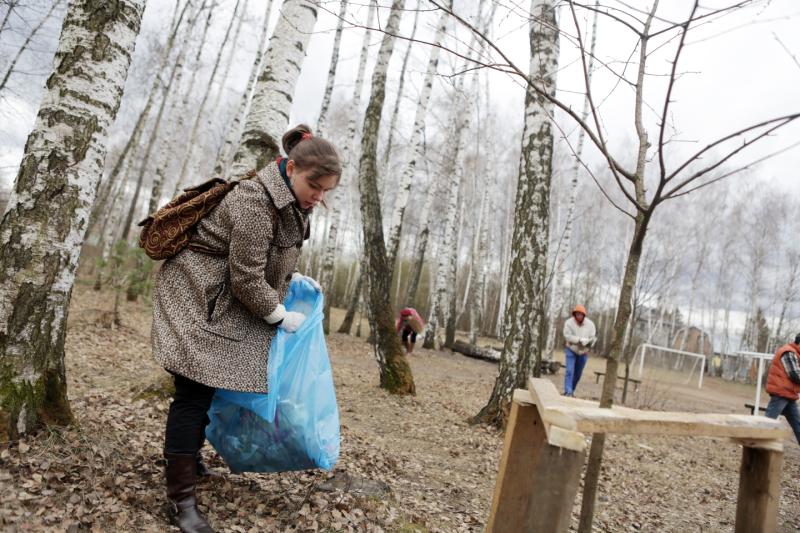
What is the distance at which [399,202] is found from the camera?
11758 millimetres

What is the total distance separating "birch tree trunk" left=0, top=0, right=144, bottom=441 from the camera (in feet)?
7.79

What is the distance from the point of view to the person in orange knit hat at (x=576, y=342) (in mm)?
8383

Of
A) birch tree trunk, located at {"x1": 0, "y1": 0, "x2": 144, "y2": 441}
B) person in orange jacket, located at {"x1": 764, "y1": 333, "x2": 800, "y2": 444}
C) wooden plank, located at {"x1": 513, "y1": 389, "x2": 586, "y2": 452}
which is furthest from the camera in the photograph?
person in orange jacket, located at {"x1": 764, "y1": 333, "x2": 800, "y2": 444}

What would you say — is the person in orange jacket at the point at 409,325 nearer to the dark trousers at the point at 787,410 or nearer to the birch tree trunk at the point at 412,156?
the birch tree trunk at the point at 412,156

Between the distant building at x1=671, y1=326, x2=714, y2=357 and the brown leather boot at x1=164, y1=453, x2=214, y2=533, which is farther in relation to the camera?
the distant building at x1=671, y1=326, x2=714, y2=357

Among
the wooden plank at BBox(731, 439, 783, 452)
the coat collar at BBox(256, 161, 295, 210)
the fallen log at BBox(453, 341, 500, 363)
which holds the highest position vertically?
the coat collar at BBox(256, 161, 295, 210)

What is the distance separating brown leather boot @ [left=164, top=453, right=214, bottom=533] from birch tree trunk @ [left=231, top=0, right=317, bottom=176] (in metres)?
2.38

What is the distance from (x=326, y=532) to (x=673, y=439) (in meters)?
7.16

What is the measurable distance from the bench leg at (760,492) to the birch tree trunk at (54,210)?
10.9 ft

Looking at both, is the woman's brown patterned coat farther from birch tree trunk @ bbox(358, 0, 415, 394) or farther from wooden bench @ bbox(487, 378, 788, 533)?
birch tree trunk @ bbox(358, 0, 415, 394)

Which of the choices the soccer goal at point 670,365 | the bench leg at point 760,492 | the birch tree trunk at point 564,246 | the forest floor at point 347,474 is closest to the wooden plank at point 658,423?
the bench leg at point 760,492

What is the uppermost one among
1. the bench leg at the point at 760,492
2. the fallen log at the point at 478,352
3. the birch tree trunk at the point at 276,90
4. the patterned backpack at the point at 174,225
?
the birch tree trunk at the point at 276,90

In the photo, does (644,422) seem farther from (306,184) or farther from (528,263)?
(528,263)

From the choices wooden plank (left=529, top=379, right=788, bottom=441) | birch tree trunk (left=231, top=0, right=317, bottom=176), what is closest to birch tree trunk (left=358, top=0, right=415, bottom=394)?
birch tree trunk (left=231, top=0, right=317, bottom=176)
